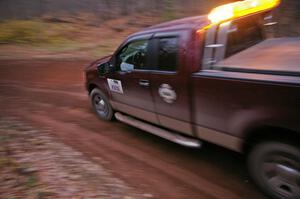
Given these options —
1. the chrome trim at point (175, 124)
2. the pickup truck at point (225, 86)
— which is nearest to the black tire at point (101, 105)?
the pickup truck at point (225, 86)

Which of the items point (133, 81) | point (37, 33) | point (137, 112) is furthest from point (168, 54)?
point (37, 33)

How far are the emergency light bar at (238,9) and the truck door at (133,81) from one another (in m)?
1.27

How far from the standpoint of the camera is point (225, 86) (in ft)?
13.3

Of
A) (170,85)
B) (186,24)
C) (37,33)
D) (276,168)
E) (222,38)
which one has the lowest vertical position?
(276,168)

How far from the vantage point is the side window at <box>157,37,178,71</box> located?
4.79m

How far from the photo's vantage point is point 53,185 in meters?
4.38

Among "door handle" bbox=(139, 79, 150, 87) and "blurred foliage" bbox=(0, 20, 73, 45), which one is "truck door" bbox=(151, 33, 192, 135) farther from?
"blurred foliage" bbox=(0, 20, 73, 45)

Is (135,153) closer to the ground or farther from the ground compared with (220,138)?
closer to the ground

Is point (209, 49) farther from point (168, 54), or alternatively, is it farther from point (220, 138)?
point (220, 138)

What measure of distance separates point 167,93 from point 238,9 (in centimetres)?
140

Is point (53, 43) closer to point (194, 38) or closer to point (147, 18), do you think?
point (147, 18)

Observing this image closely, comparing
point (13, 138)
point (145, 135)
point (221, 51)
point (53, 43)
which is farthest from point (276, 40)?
point (53, 43)

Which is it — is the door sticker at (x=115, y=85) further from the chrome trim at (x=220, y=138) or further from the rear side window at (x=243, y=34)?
the rear side window at (x=243, y=34)

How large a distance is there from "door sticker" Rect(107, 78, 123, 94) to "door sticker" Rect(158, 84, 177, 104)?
1.14 metres
